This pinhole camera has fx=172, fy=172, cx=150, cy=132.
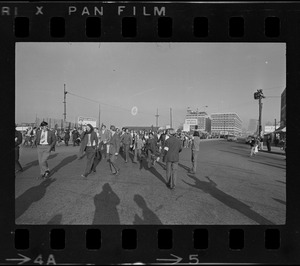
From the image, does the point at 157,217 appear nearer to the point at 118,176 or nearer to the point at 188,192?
the point at 188,192

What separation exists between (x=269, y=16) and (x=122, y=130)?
7.92 m

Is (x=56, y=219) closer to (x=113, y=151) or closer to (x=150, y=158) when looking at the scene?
(x=113, y=151)

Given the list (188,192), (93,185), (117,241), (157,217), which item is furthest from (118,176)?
(117,241)

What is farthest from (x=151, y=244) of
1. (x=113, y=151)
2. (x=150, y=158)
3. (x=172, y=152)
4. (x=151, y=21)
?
(x=150, y=158)

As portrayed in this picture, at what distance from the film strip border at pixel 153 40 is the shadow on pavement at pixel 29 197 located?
926 mm

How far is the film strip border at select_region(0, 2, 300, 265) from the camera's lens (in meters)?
2.55

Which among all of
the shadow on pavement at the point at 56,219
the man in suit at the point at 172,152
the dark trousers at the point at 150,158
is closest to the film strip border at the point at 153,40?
the shadow on pavement at the point at 56,219

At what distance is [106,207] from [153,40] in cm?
337

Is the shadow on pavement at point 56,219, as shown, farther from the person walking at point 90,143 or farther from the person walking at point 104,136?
the person walking at point 104,136

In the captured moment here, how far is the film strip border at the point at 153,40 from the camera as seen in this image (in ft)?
8.36

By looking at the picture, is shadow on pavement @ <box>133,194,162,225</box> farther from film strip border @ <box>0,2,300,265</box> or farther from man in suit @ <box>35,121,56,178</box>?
man in suit @ <box>35,121,56,178</box>

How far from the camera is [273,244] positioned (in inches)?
105

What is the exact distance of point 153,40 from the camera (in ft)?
8.50
